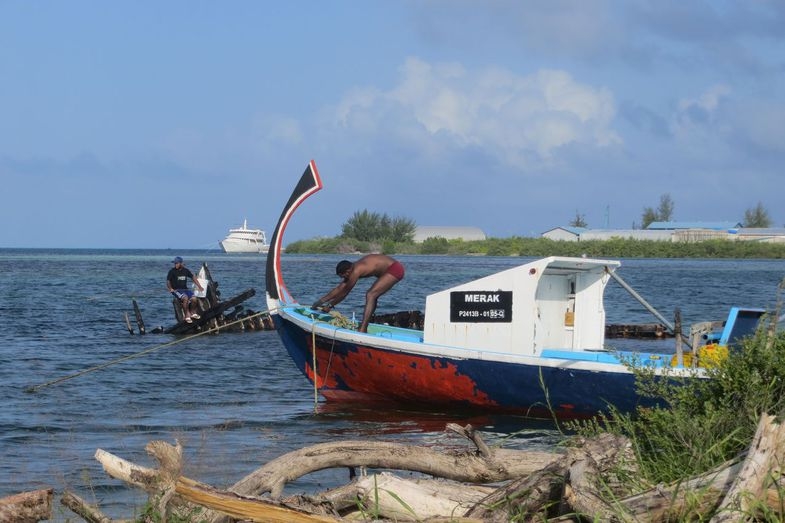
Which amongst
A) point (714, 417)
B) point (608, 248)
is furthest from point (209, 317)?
point (608, 248)

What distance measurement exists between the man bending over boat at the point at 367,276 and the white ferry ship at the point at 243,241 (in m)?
149

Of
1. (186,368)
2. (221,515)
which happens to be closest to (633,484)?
(221,515)

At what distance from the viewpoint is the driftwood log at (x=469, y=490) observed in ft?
16.6

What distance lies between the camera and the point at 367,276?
47.5ft

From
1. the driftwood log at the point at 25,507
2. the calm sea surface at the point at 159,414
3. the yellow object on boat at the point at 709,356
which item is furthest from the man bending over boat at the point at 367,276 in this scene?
the driftwood log at the point at 25,507

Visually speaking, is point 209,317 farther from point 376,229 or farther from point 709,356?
point 376,229

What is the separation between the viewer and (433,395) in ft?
43.9

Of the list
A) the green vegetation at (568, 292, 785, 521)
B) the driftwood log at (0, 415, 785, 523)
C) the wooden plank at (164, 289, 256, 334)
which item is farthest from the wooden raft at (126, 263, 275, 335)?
the driftwood log at (0, 415, 785, 523)

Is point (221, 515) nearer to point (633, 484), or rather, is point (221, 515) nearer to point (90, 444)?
point (633, 484)

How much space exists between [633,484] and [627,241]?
112 metres

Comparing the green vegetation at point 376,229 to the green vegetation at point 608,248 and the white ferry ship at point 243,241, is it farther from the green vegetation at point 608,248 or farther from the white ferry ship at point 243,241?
the white ferry ship at point 243,241

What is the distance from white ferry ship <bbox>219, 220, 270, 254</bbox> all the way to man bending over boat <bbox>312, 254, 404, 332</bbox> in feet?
489

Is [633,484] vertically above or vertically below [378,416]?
above

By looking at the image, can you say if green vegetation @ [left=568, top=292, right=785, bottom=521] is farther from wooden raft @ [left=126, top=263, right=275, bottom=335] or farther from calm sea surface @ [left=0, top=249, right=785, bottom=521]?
wooden raft @ [left=126, top=263, right=275, bottom=335]
